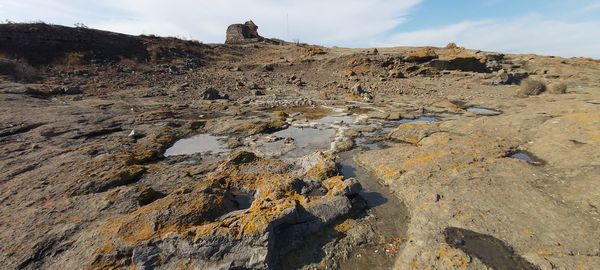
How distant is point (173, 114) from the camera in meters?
12.5

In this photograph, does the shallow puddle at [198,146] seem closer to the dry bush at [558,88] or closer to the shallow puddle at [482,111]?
the shallow puddle at [482,111]

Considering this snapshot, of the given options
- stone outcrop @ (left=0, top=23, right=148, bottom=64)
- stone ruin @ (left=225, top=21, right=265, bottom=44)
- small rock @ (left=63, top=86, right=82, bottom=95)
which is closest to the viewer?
small rock @ (left=63, top=86, right=82, bottom=95)

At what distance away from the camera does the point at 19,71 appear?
57.8 ft

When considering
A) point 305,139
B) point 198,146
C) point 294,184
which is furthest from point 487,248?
Result: point 198,146

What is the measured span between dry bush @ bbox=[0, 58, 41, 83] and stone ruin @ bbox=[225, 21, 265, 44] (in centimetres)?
1941

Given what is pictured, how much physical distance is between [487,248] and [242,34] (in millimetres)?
35131

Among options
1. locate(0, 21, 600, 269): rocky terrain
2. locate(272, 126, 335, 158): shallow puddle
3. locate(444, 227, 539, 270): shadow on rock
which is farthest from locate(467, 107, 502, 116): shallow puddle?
locate(444, 227, 539, 270): shadow on rock

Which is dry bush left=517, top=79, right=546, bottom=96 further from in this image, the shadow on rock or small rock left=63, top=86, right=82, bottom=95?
small rock left=63, top=86, right=82, bottom=95

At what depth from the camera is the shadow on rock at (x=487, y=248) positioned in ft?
13.7

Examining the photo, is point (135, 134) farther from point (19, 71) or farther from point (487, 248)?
point (19, 71)

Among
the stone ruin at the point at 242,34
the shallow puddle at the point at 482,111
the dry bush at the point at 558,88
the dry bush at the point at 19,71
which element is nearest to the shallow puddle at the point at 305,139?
the shallow puddle at the point at 482,111

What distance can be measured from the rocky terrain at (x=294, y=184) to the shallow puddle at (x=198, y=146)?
86 millimetres

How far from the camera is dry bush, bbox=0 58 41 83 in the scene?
17.1 meters

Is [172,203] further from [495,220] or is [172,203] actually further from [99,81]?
[99,81]
